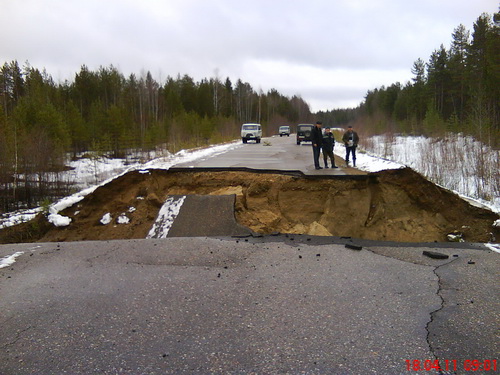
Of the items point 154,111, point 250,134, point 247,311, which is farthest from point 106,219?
point 154,111

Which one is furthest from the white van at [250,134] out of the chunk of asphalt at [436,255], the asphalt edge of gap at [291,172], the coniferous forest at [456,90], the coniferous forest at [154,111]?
the chunk of asphalt at [436,255]

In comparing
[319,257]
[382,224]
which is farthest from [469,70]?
[319,257]

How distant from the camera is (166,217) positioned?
9.68m

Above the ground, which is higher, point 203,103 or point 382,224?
point 203,103

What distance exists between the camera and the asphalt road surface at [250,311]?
3143 millimetres

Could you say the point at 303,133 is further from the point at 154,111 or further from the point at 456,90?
the point at 154,111

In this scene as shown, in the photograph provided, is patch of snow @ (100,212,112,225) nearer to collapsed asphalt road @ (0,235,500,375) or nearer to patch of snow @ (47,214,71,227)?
patch of snow @ (47,214,71,227)

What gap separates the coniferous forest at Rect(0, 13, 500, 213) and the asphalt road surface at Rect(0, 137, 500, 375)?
13.9 meters

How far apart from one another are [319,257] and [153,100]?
68.7m

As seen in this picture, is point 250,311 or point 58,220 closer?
Answer: point 250,311

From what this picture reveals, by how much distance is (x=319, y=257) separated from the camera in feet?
20.1

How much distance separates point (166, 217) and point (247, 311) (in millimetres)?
6021

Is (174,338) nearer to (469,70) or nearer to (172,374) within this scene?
Result: (172,374)

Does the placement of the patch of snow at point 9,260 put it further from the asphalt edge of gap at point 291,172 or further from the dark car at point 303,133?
the dark car at point 303,133
